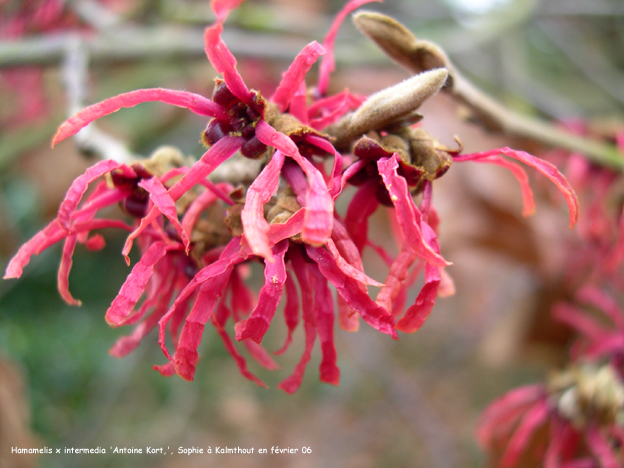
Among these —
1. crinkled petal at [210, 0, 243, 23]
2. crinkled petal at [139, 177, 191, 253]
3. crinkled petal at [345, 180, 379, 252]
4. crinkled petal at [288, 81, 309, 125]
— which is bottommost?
crinkled petal at [345, 180, 379, 252]

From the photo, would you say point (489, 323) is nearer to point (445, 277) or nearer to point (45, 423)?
point (445, 277)

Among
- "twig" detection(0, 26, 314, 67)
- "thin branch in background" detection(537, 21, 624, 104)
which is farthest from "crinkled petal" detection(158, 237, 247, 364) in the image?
"thin branch in background" detection(537, 21, 624, 104)

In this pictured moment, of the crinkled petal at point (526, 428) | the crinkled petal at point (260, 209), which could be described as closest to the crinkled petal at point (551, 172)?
the crinkled petal at point (260, 209)

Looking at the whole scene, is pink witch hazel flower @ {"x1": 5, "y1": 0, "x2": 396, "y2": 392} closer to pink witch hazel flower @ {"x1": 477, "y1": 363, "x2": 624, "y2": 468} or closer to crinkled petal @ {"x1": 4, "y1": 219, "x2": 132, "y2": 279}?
crinkled petal @ {"x1": 4, "y1": 219, "x2": 132, "y2": 279}

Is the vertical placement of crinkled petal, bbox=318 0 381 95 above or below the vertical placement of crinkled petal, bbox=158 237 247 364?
above

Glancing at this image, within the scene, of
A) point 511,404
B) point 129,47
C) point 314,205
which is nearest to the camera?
point 314,205

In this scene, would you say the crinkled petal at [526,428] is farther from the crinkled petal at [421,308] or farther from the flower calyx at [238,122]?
the flower calyx at [238,122]

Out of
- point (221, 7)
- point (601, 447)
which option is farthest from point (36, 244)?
point (601, 447)

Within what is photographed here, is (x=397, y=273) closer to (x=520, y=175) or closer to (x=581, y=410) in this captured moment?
(x=520, y=175)
